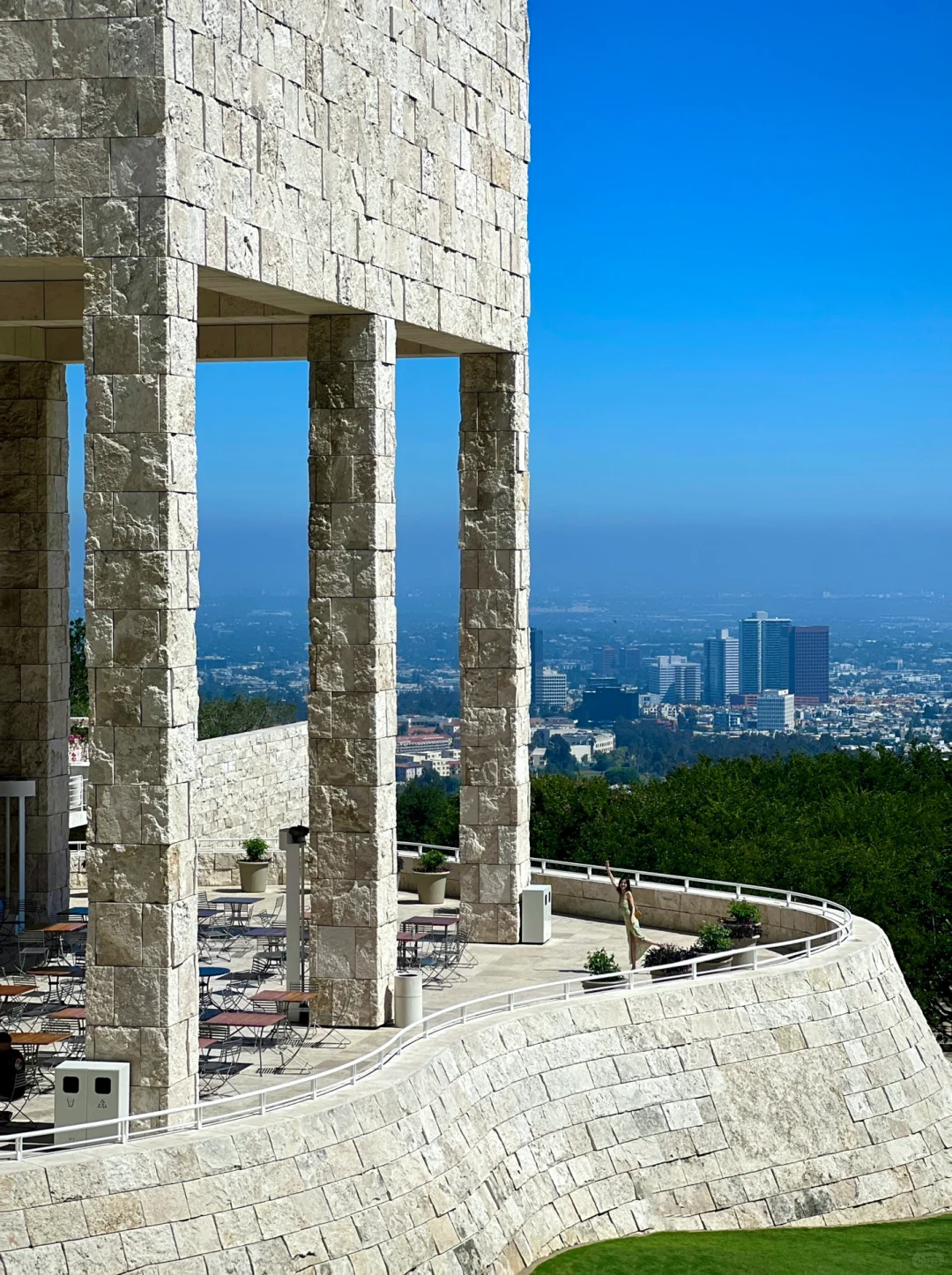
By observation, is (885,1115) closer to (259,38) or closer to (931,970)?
(259,38)

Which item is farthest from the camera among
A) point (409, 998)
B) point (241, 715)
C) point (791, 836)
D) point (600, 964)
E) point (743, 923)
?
point (241, 715)

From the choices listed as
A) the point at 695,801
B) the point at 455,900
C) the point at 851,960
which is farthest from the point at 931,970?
the point at 851,960

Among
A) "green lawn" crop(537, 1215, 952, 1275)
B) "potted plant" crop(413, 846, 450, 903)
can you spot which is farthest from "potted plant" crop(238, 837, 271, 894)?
"green lawn" crop(537, 1215, 952, 1275)

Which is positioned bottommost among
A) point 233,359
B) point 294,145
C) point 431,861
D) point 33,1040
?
point 33,1040

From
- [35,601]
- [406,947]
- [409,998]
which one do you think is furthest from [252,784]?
[409,998]

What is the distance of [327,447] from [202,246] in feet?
14.7

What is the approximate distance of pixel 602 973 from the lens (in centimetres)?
2638

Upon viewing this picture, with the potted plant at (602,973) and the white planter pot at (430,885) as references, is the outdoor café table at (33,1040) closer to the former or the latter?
the potted plant at (602,973)

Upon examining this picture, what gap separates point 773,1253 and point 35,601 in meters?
14.7

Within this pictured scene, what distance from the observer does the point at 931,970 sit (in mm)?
46125

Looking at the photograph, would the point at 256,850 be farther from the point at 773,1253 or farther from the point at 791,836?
the point at 791,836

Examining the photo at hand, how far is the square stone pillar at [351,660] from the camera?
24.8m

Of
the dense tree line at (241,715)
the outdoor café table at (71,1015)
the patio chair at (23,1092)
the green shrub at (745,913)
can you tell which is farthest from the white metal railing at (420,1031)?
the dense tree line at (241,715)

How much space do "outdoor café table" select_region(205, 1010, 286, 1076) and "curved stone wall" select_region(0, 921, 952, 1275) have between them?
206cm
